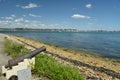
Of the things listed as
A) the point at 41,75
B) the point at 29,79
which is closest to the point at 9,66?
the point at 29,79

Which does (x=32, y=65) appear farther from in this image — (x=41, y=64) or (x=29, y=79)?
(x=29, y=79)

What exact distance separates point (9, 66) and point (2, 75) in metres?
1.13

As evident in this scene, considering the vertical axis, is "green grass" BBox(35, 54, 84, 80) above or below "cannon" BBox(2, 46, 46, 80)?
below

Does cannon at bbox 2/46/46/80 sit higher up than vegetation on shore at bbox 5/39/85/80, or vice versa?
cannon at bbox 2/46/46/80

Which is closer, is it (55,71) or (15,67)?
(15,67)

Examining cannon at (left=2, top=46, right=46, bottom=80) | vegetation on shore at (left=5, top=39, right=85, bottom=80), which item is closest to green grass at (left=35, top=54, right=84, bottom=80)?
vegetation on shore at (left=5, top=39, right=85, bottom=80)

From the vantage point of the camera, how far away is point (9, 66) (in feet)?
32.3

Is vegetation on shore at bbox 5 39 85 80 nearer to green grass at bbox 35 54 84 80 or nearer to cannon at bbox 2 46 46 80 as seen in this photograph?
green grass at bbox 35 54 84 80

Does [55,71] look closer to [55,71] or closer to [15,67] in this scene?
[55,71]

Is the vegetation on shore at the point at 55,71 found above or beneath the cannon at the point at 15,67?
beneath

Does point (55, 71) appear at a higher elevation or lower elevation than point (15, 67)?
lower

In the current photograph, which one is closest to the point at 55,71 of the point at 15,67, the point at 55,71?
the point at 55,71

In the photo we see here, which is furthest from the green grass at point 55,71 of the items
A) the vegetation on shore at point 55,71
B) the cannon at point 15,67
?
the cannon at point 15,67

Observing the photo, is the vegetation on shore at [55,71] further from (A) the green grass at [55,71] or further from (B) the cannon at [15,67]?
(B) the cannon at [15,67]
